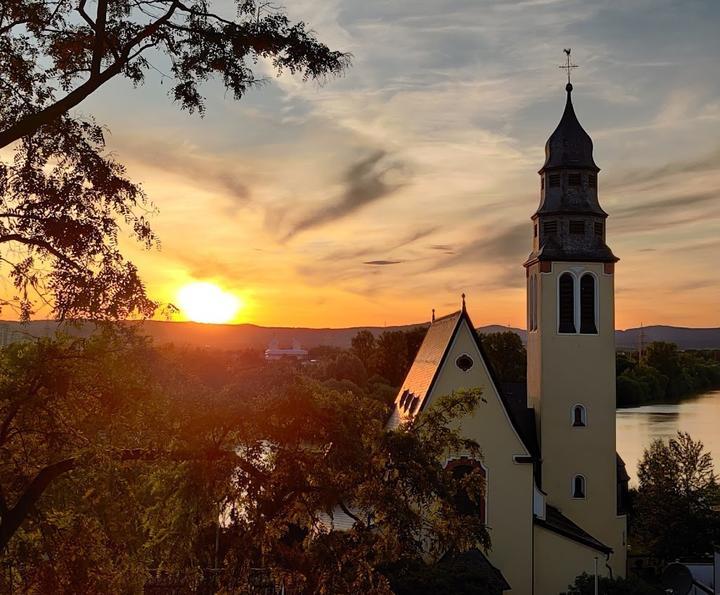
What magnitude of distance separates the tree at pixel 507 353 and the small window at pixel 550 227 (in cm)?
3589

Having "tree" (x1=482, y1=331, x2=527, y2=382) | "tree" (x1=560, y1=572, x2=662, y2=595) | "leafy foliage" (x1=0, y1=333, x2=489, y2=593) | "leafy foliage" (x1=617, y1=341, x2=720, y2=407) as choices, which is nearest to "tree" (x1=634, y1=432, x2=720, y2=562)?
"tree" (x1=560, y1=572, x2=662, y2=595)

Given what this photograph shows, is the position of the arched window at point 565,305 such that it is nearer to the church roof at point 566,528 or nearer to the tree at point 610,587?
the church roof at point 566,528

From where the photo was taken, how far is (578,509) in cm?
2452

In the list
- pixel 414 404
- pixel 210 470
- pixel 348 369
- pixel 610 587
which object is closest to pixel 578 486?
pixel 610 587

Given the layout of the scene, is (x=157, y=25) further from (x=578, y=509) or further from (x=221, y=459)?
(x=578, y=509)

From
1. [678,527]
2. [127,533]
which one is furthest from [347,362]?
[127,533]

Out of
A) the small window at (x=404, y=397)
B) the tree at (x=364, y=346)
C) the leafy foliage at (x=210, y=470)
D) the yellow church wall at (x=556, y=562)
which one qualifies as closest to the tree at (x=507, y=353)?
the tree at (x=364, y=346)

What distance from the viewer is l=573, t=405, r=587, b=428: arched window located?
24.8 meters

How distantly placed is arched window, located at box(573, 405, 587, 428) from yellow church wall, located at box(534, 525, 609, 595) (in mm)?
A: 4184

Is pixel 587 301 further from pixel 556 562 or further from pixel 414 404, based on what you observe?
pixel 556 562

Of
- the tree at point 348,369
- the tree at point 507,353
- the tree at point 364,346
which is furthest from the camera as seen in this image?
the tree at point 364,346

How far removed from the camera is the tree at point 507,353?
203 feet

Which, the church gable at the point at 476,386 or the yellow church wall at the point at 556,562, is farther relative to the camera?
the yellow church wall at the point at 556,562

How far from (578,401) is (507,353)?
1603 inches
